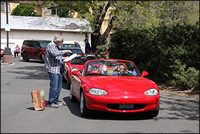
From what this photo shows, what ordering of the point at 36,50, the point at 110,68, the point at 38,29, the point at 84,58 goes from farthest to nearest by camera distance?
the point at 38,29, the point at 36,50, the point at 84,58, the point at 110,68

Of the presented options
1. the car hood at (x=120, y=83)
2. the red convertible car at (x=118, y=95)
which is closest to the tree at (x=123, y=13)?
the car hood at (x=120, y=83)

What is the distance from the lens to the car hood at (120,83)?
6570 millimetres

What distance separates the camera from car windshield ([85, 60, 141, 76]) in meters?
7.87

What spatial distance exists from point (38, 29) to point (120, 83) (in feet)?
111

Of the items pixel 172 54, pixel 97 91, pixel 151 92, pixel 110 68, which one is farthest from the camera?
pixel 172 54

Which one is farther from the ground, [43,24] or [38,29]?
[43,24]

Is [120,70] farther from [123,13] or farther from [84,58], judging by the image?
[123,13]

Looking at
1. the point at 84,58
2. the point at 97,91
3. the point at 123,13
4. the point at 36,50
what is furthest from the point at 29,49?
the point at 97,91

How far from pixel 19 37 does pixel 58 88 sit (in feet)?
109

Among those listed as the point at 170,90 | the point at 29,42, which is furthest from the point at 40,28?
the point at 170,90

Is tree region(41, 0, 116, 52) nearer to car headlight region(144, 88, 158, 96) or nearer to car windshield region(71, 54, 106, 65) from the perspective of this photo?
car windshield region(71, 54, 106, 65)

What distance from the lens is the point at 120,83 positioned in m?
6.88

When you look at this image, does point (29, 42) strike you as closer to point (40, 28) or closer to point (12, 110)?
point (40, 28)

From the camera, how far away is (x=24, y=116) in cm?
688
